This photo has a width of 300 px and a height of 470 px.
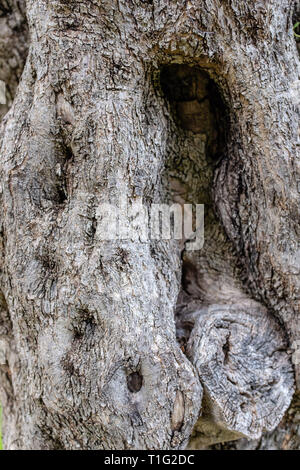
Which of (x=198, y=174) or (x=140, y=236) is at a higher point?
(x=198, y=174)

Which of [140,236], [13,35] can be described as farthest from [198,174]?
[13,35]

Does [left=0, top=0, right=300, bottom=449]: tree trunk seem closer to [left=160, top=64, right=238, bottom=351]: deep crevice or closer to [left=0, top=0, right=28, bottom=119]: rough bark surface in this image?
[left=160, top=64, right=238, bottom=351]: deep crevice

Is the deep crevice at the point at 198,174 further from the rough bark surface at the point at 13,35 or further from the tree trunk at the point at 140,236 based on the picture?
the rough bark surface at the point at 13,35

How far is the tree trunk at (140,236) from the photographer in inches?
48.2

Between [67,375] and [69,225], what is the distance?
1.39 ft

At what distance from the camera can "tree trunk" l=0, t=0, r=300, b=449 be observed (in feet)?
4.02

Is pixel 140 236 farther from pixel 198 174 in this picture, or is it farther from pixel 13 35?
pixel 13 35

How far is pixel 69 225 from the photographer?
128cm

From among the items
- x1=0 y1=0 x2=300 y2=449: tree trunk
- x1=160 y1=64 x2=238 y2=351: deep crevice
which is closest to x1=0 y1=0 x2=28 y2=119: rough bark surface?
x1=0 y1=0 x2=300 y2=449: tree trunk

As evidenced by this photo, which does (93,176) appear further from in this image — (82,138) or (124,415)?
(124,415)

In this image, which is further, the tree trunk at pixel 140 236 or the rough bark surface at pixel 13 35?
the rough bark surface at pixel 13 35

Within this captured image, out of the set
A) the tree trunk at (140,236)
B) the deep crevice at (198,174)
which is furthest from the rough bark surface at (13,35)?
the deep crevice at (198,174)

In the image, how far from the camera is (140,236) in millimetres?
1295
